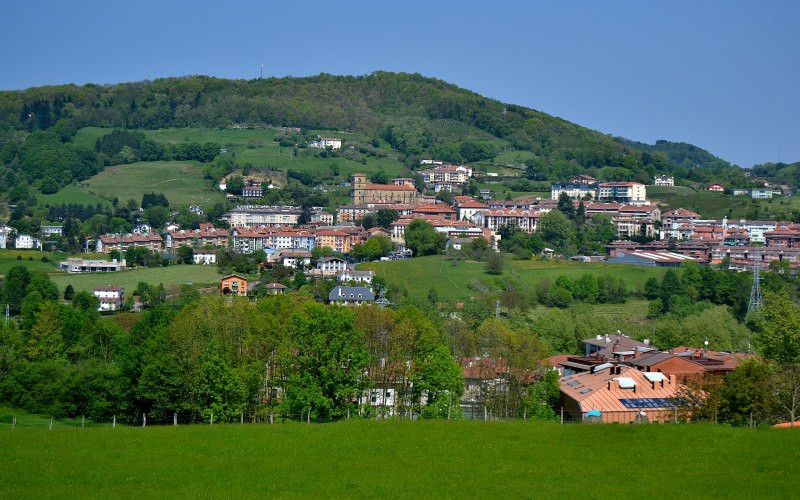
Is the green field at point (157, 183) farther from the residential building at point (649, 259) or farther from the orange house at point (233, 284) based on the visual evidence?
the residential building at point (649, 259)

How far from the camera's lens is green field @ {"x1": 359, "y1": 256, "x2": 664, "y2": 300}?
63.4 metres

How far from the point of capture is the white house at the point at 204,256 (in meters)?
75.9

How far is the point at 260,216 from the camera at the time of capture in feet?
305

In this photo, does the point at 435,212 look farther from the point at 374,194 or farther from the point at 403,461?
the point at 403,461

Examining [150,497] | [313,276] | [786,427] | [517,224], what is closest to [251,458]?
[150,497]

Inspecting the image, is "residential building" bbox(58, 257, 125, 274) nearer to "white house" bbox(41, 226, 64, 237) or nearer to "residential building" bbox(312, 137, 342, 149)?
"white house" bbox(41, 226, 64, 237)

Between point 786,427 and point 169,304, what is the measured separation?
39825mm

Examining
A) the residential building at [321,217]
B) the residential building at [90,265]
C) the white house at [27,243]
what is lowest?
the residential building at [90,265]

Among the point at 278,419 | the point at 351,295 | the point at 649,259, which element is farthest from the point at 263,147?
the point at 278,419

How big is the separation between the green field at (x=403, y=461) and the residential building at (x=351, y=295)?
119ft

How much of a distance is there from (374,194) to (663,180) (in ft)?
115

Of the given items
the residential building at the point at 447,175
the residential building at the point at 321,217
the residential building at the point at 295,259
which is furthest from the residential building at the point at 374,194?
the residential building at the point at 295,259

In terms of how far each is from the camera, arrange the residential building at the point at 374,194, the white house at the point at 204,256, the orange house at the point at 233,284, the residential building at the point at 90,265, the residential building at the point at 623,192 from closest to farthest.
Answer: the orange house at the point at 233,284
the residential building at the point at 90,265
the white house at the point at 204,256
the residential building at the point at 374,194
the residential building at the point at 623,192

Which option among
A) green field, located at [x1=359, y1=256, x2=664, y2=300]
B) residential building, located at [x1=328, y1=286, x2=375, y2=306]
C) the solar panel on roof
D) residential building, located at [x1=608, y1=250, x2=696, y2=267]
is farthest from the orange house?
the solar panel on roof
